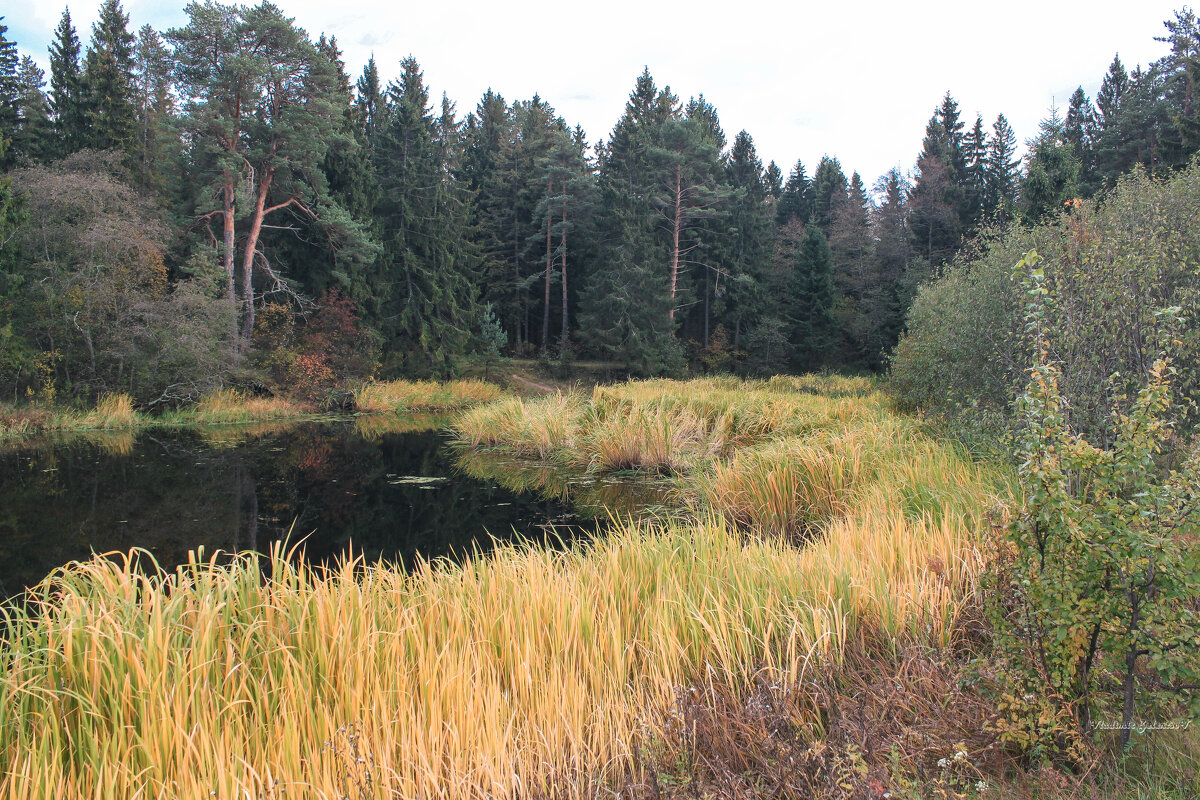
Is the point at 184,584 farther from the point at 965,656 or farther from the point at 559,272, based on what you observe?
the point at 559,272

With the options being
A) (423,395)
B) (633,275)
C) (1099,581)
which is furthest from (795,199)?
(1099,581)

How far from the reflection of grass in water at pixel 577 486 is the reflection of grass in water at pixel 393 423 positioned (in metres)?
5.28

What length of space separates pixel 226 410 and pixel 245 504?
11419 mm

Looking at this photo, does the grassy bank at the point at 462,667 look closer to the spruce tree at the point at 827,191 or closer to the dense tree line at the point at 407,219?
the dense tree line at the point at 407,219

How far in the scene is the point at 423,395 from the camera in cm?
2300

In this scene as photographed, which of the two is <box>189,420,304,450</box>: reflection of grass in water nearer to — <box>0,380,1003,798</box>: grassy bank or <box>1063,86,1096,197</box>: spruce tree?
<box>0,380,1003,798</box>: grassy bank

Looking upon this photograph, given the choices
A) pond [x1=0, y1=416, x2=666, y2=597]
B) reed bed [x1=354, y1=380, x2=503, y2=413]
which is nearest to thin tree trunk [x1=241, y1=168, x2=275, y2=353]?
reed bed [x1=354, y1=380, x2=503, y2=413]

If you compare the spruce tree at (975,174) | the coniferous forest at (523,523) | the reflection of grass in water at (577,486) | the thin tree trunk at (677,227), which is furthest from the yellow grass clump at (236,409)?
the spruce tree at (975,174)

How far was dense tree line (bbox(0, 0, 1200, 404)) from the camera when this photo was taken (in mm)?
16812

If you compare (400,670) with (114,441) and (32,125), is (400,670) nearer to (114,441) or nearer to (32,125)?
(114,441)

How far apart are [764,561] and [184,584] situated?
115 inches

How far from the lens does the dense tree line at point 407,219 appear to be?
1681cm

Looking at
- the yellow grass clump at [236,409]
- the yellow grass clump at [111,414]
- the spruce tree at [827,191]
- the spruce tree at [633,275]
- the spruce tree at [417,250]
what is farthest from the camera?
the spruce tree at [827,191]

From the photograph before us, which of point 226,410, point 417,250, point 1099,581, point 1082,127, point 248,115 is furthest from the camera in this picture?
point 1082,127
